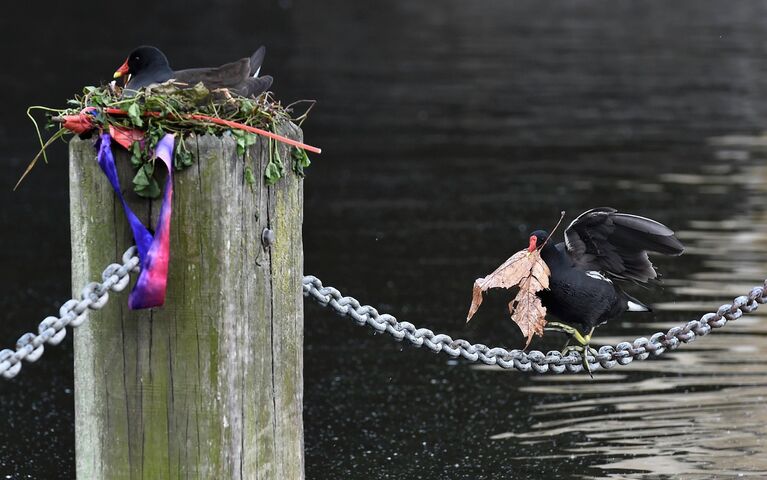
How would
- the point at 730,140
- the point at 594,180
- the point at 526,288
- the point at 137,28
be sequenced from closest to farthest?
the point at 526,288
the point at 594,180
the point at 730,140
the point at 137,28

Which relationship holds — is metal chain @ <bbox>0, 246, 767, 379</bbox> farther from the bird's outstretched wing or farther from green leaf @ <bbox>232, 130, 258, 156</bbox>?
green leaf @ <bbox>232, 130, 258, 156</bbox>

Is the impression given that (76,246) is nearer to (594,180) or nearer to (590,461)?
(590,461)

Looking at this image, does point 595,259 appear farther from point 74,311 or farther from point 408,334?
point 74,311

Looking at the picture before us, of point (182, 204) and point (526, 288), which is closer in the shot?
point (182, 204)

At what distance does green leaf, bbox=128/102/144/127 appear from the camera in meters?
3.94

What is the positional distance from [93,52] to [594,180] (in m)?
13.4

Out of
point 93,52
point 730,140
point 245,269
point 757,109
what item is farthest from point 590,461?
point 93,52

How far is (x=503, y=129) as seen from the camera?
677 inches

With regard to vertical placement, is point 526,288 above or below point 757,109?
below

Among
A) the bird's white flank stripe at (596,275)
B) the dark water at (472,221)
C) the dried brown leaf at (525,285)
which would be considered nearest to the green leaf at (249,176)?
the dried brown leaf at (525,285)

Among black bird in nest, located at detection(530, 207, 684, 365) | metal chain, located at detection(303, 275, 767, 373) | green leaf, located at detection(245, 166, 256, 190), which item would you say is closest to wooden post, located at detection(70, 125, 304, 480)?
green leaf, located at detection(245, 166, 256, 190)

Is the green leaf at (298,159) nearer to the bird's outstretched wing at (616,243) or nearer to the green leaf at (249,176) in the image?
the green leaf at (249,176)

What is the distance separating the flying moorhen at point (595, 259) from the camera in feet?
17.4

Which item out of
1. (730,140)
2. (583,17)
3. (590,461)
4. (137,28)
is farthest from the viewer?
(583,17)
